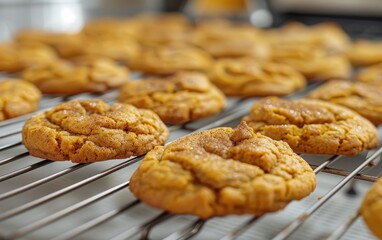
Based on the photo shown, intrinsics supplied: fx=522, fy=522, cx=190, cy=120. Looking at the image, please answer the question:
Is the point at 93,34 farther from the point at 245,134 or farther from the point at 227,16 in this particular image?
the point at 245,134

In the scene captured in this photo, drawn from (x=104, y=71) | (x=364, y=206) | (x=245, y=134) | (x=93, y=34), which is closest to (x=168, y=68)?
(x=104, y=71)

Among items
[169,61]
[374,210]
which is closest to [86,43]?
[169,61]

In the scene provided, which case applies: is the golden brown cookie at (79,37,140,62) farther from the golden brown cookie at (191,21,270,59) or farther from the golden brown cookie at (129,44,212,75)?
the golden brown cookie at (191,21,270,59)

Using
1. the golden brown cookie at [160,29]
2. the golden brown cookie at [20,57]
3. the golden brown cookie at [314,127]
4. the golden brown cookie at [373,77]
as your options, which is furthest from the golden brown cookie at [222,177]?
the golden brown cookie at [160,29]

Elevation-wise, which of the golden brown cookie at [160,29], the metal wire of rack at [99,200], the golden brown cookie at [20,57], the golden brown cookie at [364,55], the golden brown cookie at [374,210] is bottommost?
the metal wire of rack at [99,200]

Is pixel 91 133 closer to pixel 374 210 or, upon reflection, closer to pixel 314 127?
pixel 314 127

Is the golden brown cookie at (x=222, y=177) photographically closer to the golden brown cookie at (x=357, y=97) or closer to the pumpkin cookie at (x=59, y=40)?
the golden brown cookie at (x=357, y=97)
